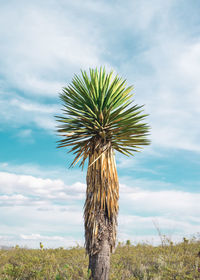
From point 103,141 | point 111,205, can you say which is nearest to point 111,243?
point 111,205

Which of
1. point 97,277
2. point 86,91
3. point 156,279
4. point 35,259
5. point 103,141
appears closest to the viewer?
point 97,277

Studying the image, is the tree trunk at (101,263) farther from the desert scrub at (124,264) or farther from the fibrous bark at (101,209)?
the desert scrub at (124,264)

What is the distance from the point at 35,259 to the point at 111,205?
17.6ft

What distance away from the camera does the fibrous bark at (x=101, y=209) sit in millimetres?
8344

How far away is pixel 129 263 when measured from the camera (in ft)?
40.0

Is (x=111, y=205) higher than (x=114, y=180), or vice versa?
(x=114, y=180)

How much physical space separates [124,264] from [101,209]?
4.94 m

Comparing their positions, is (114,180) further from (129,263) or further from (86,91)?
(129,263)

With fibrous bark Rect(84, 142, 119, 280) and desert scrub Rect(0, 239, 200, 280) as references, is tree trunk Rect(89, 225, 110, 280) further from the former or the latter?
desert scrub Rect(0, 239, 200, 280)

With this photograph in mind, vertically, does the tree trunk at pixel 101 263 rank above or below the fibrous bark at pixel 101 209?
below

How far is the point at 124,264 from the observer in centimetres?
1212

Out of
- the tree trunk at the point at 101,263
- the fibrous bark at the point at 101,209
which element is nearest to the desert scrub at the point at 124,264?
the tree trunk at the point at 101,263

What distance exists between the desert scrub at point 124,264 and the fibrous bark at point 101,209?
1.83 feet

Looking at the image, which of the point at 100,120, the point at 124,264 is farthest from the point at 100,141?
the point at 124,264
